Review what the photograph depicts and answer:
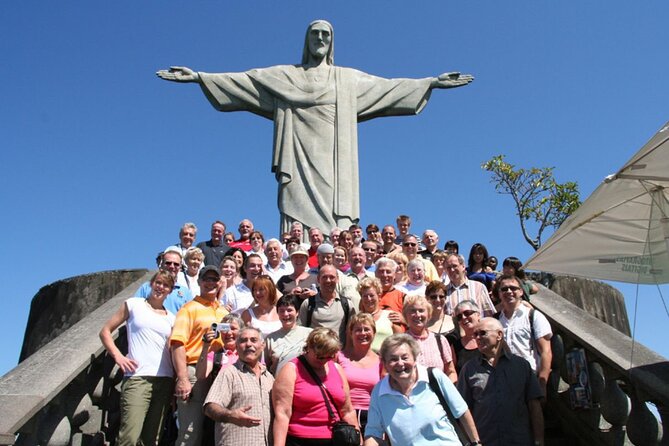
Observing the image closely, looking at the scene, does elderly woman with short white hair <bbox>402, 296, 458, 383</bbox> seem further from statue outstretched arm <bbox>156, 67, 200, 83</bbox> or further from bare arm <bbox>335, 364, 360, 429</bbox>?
statue outstretched arm <bbox>156, 67, 200, 83</bbox>

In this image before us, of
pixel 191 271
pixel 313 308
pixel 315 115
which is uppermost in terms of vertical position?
pixel 315 115

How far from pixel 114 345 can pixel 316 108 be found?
8233 mm

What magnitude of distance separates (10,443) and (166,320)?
148cm

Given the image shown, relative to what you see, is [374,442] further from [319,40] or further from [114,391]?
[319,40]

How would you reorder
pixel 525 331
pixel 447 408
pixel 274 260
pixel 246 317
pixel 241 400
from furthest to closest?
pixel 274 260, pixel 246 317, pixel 525 331, pixel 241 400, pixel 447 408

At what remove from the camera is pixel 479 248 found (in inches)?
293

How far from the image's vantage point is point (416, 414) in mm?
3604

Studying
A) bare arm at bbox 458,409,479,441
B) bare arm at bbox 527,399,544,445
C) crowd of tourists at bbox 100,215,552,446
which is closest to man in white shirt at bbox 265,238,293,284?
crowd of tourists at bbox 100,215,552,446

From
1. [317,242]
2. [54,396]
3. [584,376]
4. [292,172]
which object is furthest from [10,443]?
[292,172]

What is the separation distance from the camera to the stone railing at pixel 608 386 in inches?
178

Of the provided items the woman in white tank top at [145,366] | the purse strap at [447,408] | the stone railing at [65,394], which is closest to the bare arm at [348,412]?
the purse strap at [447,408]

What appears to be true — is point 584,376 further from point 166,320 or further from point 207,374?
point 166,320

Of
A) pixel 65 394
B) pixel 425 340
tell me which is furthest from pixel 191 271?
pixel 425 340

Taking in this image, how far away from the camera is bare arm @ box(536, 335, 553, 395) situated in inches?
192
